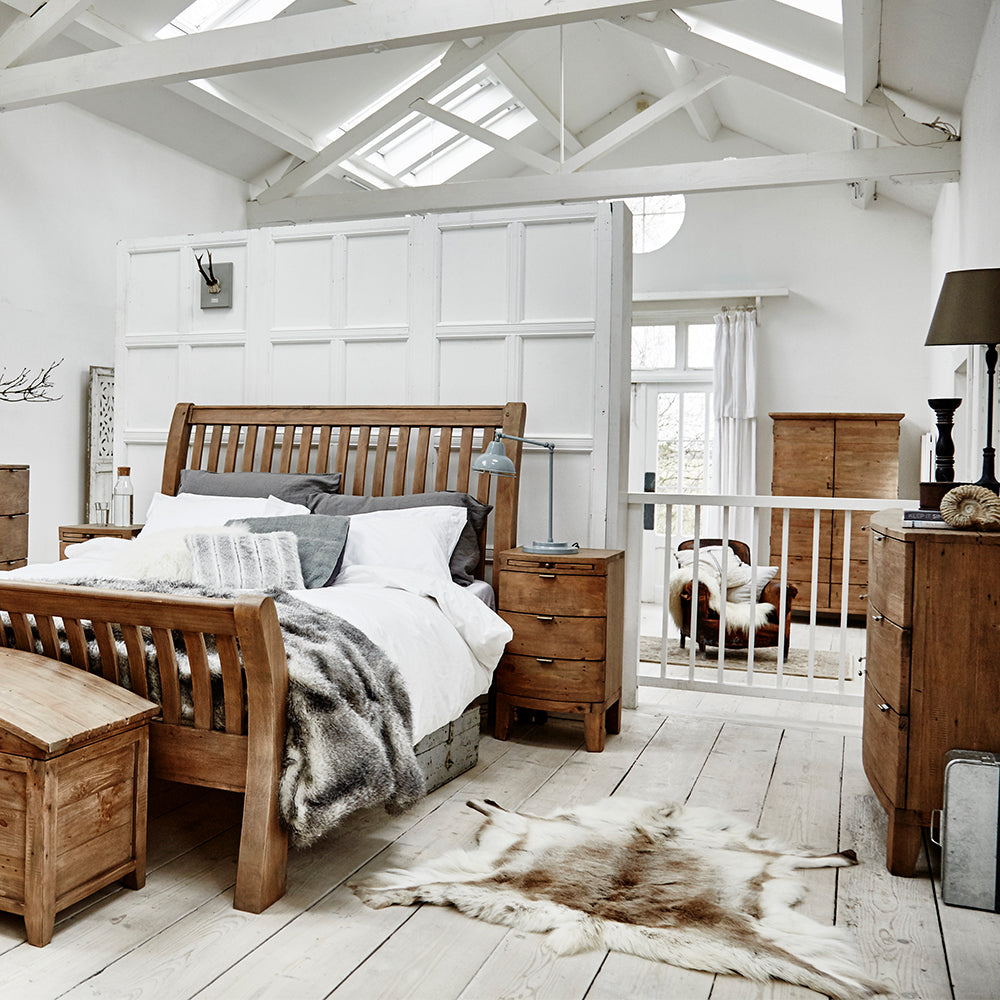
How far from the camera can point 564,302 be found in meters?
4.02

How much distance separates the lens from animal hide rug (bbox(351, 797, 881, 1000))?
1.95 m

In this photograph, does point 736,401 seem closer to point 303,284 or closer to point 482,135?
point 482,135

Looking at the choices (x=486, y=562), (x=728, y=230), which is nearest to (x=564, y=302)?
(x=486, y=562)

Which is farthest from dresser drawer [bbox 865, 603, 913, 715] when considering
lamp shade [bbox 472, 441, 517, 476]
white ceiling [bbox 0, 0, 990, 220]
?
white ceiling [bbox 0, 0, 990, 220]

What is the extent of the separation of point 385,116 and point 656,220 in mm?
2650

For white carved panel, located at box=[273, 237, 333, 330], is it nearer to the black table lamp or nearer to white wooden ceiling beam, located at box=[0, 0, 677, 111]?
white wooden ceiling beam, located at box=[0, 0, 677, 111]

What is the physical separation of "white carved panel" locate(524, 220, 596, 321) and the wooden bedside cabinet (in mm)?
1106

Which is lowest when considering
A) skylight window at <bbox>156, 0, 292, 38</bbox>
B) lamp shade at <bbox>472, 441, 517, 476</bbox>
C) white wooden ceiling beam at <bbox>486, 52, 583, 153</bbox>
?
lamp shade at <bbox>472, 441, 517, 476</bbox>

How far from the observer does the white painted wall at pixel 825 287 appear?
291 inches

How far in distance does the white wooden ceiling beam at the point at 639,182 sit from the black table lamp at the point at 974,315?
3.48 m

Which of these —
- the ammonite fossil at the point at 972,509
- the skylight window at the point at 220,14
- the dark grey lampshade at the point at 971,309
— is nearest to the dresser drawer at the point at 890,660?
the ammonite fossil at the point at 972,509

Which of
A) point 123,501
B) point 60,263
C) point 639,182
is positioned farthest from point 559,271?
point 60,263

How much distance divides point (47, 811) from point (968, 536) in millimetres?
2185

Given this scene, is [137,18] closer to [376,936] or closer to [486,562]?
[486,562]
